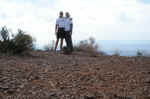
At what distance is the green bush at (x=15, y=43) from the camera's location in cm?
889

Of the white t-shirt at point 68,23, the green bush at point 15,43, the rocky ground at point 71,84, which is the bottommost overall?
the rocky ground at point 71,84

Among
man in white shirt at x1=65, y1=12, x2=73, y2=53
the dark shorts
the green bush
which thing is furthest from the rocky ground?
the dark shorts

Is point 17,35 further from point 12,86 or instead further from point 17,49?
point 12,86

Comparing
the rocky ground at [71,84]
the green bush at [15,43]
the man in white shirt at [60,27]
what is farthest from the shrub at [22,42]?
the rocky ground at [71,84]

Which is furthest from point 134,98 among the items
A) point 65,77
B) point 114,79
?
point 65,77

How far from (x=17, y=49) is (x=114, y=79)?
14.7 ft

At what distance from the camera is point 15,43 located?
30.0 ft

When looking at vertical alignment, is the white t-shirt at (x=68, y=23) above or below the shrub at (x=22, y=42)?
above

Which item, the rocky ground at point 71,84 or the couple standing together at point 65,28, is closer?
the rocky ground at point 71,84

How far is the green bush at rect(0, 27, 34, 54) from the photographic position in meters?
8.89

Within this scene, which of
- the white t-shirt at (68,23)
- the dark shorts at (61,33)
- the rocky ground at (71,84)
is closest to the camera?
the rocky ground at (71,84)

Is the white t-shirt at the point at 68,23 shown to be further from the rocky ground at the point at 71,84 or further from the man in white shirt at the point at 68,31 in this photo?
the rocky ground at the point at 71,84

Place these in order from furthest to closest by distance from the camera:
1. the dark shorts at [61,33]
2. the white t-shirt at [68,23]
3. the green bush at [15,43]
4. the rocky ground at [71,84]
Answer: the dark shorts at [61,33], the white t-shirt at [68,23], the green bush at [15,43], the rocky ground at [71,84]

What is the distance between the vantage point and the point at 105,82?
16.2 feet
